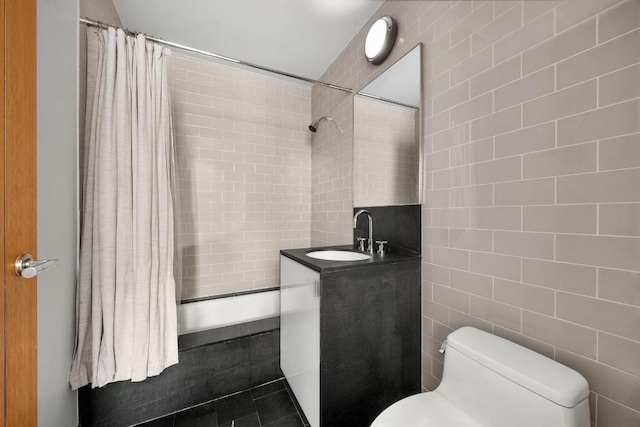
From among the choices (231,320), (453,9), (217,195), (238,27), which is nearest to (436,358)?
(231,320)

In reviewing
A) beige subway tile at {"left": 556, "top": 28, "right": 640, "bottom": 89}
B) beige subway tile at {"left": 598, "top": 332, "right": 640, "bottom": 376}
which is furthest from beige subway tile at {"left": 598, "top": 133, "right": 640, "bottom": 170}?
beige subway tile at {"left": 598, "top": 332, "right": 640, "bottom": 376}

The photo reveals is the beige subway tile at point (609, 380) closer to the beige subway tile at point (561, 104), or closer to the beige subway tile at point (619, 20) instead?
the beige subway tile at point (561, 104)

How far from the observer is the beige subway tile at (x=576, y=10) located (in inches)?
30.5

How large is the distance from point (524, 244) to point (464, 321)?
0.47 meters

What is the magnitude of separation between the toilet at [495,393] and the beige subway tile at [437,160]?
2.63 ft

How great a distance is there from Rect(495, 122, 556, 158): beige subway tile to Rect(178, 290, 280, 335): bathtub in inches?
79.9

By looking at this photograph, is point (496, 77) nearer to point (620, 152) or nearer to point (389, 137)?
point (620, 152)

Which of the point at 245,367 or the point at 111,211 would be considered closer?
the point at 111,211

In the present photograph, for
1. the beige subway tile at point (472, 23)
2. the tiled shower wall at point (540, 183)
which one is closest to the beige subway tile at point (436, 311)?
the tiled shower wall at point (540, 183)

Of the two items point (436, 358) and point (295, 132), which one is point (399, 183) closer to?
point (436, 358)

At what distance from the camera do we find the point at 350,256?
1.76 metres

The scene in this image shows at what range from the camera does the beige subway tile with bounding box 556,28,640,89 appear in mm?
719

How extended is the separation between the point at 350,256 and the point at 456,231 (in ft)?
2.46

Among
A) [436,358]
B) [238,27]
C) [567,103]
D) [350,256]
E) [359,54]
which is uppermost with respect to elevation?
[238,27]
